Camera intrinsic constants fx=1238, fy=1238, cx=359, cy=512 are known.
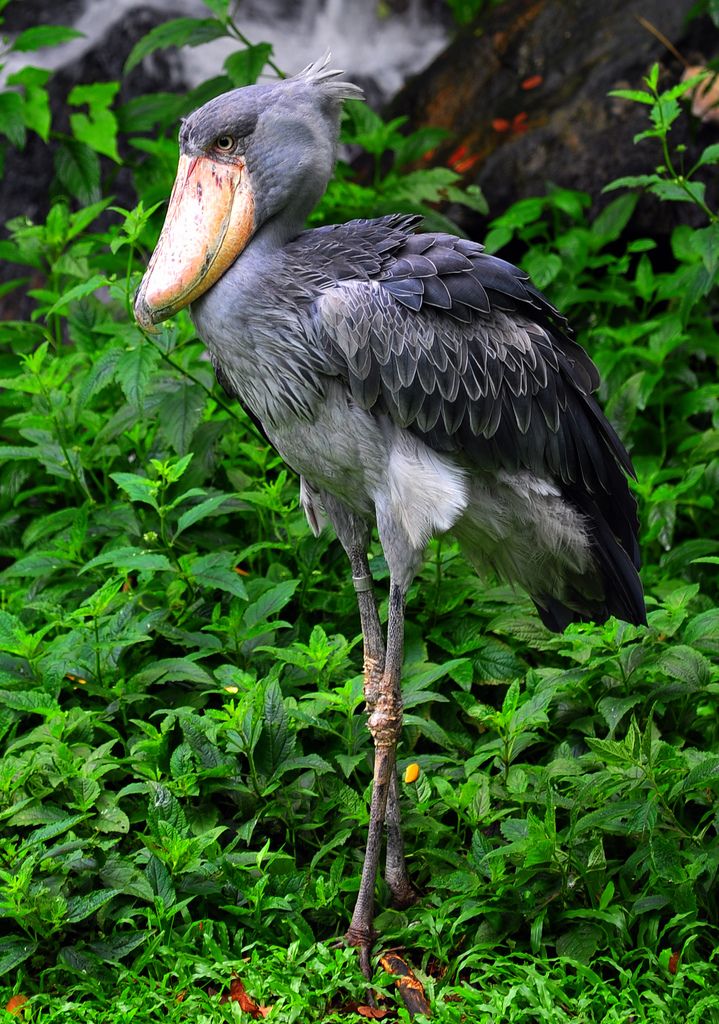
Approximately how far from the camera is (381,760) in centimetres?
→ 362

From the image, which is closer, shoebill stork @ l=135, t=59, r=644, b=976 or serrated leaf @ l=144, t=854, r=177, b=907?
shoebill stork @ l=135, t=59, r=644, b=976

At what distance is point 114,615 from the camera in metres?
4.25

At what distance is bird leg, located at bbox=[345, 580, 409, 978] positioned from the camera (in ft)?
11.6

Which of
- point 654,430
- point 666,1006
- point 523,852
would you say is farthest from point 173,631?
point 654,430

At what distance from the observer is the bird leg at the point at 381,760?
354 cm

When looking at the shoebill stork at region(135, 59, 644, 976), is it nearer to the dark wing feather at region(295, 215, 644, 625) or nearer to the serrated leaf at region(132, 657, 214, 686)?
the dark wing feather at region(295, 215, 644, 625)

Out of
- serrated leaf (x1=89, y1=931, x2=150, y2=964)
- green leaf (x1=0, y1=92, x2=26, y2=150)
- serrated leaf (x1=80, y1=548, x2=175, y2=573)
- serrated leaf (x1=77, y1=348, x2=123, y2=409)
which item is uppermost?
green leaf (x1=0, y1=92, x2=26, y2=150)

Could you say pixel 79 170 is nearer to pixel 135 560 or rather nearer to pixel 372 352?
pixel 135 560

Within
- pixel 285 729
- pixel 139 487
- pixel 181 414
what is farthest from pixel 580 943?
pixel 181 414

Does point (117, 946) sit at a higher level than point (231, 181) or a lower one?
lower

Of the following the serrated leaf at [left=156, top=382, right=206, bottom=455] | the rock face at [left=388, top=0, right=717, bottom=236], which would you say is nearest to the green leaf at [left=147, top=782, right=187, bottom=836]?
the serrated leaf at [left=156, top=382, right=206, bottom=455]

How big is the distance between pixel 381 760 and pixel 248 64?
350 cm

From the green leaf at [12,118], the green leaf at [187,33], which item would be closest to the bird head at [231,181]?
the green leaf at [187,33]

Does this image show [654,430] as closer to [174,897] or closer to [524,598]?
[524,598]
